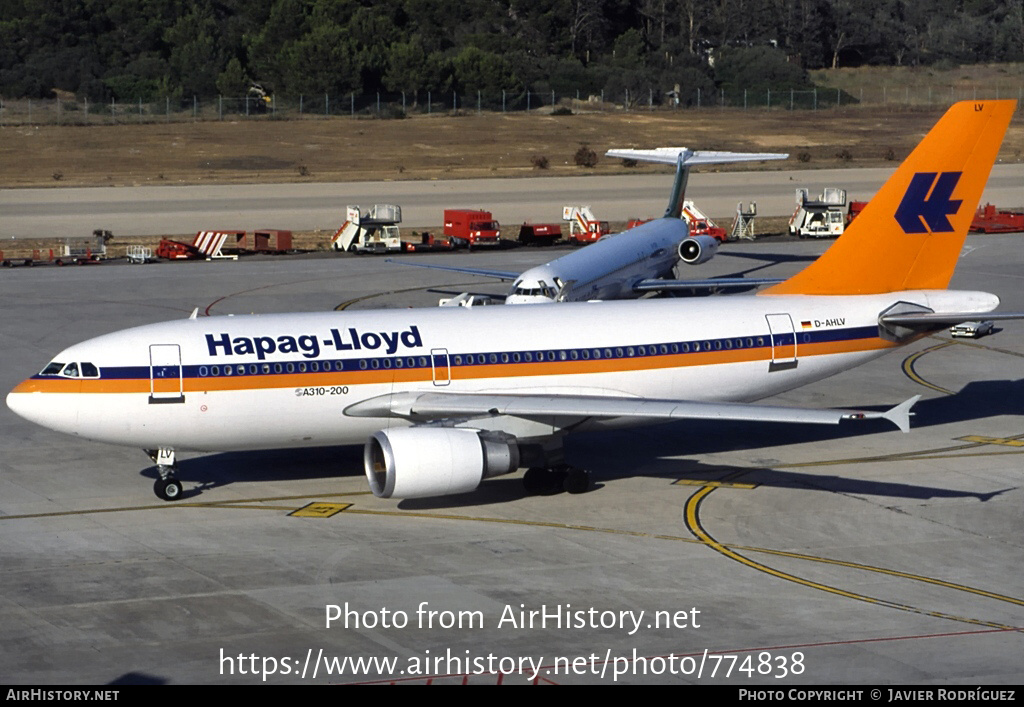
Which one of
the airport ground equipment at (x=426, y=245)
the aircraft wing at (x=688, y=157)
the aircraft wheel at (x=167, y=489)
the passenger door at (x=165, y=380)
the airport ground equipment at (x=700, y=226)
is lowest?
the airport ground equipment at (x=426, y=245)

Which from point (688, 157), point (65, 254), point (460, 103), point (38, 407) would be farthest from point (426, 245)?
point (460, 103)

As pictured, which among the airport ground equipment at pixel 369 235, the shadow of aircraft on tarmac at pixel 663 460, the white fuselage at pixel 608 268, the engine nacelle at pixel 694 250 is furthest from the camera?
the airport ground equipment at pixel 369 235

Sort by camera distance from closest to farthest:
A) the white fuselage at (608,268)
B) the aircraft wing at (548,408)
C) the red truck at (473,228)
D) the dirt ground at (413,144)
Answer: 1. the aircraft wing at (548,408)
2. the white fuselage at (608,268)
3. the red truck at (473,228)
4. the dirt ground at (413,144)

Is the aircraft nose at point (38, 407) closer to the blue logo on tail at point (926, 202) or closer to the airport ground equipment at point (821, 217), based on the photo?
the blue logo on tail at point (926, 202)

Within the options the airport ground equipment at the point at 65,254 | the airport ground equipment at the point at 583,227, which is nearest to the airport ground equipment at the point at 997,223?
Answer: the airport ground equipment at the point at 583,227

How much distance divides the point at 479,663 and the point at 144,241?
217ft

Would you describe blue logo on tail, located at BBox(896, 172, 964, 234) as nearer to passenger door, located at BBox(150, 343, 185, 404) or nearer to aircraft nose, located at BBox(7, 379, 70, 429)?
passenger door, located at BBox(150, 343, 185, 404)

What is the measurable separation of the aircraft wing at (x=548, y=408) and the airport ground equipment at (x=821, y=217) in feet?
181

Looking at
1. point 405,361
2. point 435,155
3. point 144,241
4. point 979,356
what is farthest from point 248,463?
point 435,155

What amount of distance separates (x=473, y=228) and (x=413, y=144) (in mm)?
52643

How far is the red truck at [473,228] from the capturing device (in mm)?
80250

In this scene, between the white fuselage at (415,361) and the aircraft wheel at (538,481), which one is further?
the aircraft wheel at (538,481)

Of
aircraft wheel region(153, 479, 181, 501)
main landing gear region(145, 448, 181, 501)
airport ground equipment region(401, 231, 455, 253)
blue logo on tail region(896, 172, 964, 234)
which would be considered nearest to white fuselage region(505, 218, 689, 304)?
blue logo on tail region(896, 172, 964, 234)

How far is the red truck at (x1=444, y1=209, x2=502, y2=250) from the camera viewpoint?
80.2 metres
